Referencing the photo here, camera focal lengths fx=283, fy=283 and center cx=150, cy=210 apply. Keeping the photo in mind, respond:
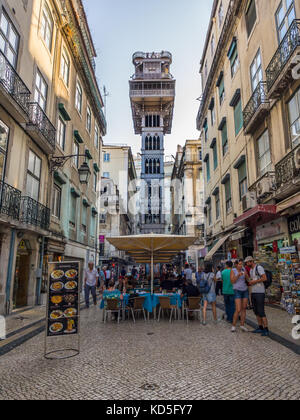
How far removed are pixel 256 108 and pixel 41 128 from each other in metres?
9.00

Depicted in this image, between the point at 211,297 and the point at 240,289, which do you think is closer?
the point at 240,289

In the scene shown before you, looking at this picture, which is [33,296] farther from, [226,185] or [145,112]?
[145,112]

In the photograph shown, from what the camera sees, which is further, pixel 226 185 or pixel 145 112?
pixel 145 112

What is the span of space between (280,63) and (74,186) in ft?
39.9

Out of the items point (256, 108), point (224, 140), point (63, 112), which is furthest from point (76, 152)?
point (256, 108)

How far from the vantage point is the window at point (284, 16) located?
9785mm

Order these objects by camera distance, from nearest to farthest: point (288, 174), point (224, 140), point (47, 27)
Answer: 1. point (288, 174)
2. point (47, 27)
3. point (224, 140)

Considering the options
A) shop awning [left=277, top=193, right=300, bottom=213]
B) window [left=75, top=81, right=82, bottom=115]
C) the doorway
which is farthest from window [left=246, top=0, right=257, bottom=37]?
the doorway

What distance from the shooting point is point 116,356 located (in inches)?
199

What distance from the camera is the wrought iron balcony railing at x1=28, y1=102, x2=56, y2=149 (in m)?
11.0

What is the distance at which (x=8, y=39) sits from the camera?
9.66 metres

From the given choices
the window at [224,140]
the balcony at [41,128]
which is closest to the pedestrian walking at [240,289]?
the balcony at [41,128]

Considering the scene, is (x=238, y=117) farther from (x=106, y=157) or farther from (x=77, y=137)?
(x=106, y=157)

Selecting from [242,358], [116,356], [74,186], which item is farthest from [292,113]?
[74,186]
